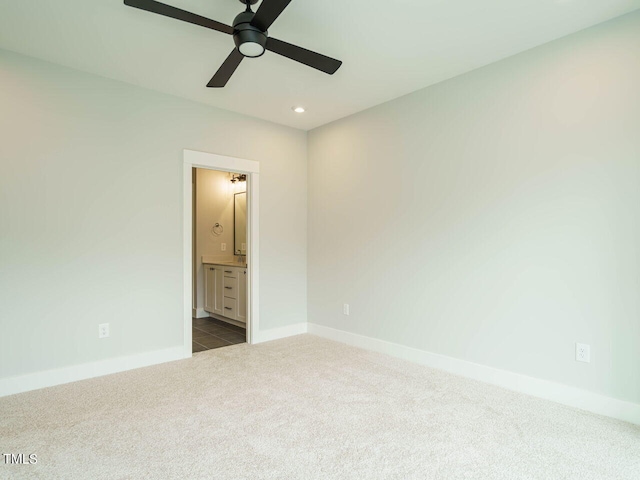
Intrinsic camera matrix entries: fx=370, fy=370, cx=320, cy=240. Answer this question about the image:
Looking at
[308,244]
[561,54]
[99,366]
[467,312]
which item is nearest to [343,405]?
[467,312]

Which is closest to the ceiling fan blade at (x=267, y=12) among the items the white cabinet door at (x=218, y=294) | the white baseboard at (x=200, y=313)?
the white cabinet door at (x=218, y=294)

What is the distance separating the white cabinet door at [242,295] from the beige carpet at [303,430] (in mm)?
1480

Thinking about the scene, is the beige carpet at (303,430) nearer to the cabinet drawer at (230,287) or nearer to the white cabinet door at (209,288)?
the cabinet drawer at (230,287)

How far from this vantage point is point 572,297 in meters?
2.52

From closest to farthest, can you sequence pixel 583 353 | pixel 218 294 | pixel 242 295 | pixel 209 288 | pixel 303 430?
pixel 303 430, pixel 583 353, pixel 242 295, pixel 218 294, pixel 209 288

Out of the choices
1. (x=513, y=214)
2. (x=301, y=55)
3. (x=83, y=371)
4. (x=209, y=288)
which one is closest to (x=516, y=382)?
(x=513, y=214)

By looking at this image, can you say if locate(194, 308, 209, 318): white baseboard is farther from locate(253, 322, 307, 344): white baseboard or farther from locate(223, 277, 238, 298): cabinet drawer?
locate(253, 322, 307, 344): white baseboard

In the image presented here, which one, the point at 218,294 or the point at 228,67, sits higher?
the point at 228,67

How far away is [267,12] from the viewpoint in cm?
186

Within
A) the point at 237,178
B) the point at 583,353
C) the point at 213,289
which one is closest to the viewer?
the point at 583,353

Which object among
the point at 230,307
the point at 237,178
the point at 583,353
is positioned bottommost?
the point at 230,307

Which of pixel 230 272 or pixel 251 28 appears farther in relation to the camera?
pixel 230 272

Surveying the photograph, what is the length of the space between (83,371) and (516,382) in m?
3.40

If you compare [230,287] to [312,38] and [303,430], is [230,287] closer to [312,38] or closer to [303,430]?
[303,430]
